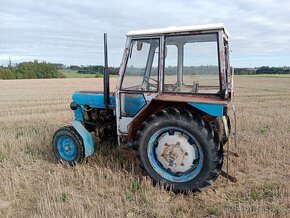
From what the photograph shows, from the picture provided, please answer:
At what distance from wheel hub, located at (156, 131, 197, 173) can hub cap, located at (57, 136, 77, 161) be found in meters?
1.77

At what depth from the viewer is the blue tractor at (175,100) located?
368 centimetres

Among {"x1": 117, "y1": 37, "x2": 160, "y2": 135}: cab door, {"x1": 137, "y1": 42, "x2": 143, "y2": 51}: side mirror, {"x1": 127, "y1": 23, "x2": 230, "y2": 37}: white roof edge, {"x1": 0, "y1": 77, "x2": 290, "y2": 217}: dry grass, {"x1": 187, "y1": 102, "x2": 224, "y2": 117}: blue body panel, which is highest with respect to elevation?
{"x1": 127, "y1": 23, "x2": 230, "y2": 37}: white roof edge

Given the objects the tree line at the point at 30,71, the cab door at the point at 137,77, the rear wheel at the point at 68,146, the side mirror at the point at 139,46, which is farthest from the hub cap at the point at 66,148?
the tree line at the point at 30,71

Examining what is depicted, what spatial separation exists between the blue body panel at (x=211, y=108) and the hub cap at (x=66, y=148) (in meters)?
2.43

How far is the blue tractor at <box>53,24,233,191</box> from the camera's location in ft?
12.1

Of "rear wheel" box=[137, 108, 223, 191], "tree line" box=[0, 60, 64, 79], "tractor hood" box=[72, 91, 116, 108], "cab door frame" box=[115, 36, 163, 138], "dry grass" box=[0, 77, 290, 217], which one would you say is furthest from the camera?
"tree line" box=[0, 60, 64, 79]

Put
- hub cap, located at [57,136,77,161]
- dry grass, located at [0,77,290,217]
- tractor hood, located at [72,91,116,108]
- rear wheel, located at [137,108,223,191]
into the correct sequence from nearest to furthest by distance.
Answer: dry grass, located at [0,77,290,217] → rear wheel, located at [137,108,223,191] → hub cap, located at [57,136,77,161] → tractor hood, located at [72,91,116,108]

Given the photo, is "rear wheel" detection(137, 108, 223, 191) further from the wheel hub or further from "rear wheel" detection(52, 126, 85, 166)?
"rear wheel" detection(52, 126, 85, 166)

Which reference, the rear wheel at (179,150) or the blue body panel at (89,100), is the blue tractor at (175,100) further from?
the blue body panel at (89,100)

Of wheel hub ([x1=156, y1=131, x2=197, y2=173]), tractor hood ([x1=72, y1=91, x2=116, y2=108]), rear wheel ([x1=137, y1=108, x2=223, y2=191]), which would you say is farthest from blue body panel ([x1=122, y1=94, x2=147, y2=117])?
wheel hub ([x1=156, y1=131, x2=197, y2=173])

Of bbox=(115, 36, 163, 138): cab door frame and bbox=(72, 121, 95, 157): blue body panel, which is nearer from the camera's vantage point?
bbox=(115, 36, 163, 138): cab door frame

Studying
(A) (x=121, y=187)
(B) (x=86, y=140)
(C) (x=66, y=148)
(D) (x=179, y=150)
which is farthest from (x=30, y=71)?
(D) (x=179, y=150)

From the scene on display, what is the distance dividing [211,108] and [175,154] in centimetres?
84

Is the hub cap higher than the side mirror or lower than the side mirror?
lower
